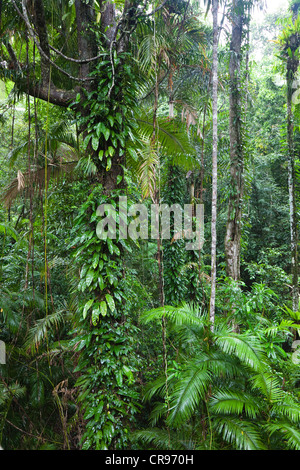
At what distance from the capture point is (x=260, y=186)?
33.9 ft

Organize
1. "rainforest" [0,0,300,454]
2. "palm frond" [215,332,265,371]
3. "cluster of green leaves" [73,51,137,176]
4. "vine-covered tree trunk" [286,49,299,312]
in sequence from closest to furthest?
"palm frond" [215,332,265,371] < "rainforest" [0,0,300,454] < "cluster of green leaves" [73,51,137,176] < "vine-covered tree trunk" [286,49,299,312]

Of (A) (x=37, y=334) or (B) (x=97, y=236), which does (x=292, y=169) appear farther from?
(A) (x=37, y=334)

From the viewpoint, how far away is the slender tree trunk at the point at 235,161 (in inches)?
183

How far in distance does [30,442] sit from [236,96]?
5.38 metres

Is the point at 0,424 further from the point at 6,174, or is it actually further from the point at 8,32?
the point at 6,174

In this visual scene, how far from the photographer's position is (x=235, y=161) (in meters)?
4.73

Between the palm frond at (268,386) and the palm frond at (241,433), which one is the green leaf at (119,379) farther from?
the palm frond at (268,386)

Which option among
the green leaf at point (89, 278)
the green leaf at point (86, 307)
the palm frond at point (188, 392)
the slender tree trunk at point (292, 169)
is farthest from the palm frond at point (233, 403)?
the slender tree trunk at point (292, 169)

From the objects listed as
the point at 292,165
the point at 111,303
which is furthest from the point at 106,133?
the point at 292,165

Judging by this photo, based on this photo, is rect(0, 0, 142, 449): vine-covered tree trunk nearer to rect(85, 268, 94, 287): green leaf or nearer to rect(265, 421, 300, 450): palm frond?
rect(85, 268, 94, 287): green leaf

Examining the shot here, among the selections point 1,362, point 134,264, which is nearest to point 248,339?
point 1,362

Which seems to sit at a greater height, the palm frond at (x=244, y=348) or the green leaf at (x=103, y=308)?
the green leaf at (x=103, y=308)

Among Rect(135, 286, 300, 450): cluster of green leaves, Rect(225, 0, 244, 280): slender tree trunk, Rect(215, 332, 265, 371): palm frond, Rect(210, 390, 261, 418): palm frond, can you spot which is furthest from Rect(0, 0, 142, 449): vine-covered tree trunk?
Rect(225, 0, 244, 280): slender tree trunk

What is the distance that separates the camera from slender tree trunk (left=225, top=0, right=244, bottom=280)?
4.66 m
